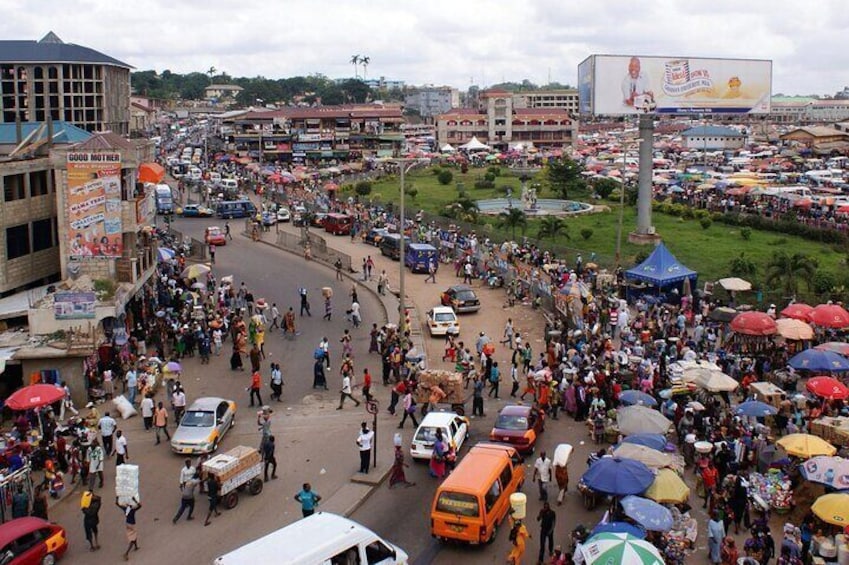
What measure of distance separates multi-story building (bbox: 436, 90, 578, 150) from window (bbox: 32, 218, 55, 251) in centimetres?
9606

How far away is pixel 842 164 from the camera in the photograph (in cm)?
9194

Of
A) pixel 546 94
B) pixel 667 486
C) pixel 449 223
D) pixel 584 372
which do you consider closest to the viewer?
pixel 667 486

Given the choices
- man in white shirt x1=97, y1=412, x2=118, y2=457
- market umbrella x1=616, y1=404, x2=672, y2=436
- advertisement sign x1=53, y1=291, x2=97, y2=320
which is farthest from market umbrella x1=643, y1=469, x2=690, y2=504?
advertisement sign x1=53, y1=291, x2=97, y2=320

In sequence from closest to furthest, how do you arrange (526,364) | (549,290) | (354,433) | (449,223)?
(354,433), (526,364), (549,290), (449,223)

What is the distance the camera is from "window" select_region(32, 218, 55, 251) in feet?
94.5

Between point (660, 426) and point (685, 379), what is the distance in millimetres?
3721

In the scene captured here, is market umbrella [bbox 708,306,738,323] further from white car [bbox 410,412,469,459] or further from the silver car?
the silver car

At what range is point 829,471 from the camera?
1590 centimetres

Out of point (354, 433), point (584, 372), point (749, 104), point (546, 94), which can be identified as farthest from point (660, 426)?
point (546, 94)

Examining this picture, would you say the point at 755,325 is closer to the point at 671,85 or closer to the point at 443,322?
the point at 443,322

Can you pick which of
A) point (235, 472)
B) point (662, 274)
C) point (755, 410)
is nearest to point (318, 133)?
point (662, 274)

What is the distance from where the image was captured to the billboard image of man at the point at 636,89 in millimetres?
49625

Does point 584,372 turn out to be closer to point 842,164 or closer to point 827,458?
point 827,458

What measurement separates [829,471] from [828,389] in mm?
5272
